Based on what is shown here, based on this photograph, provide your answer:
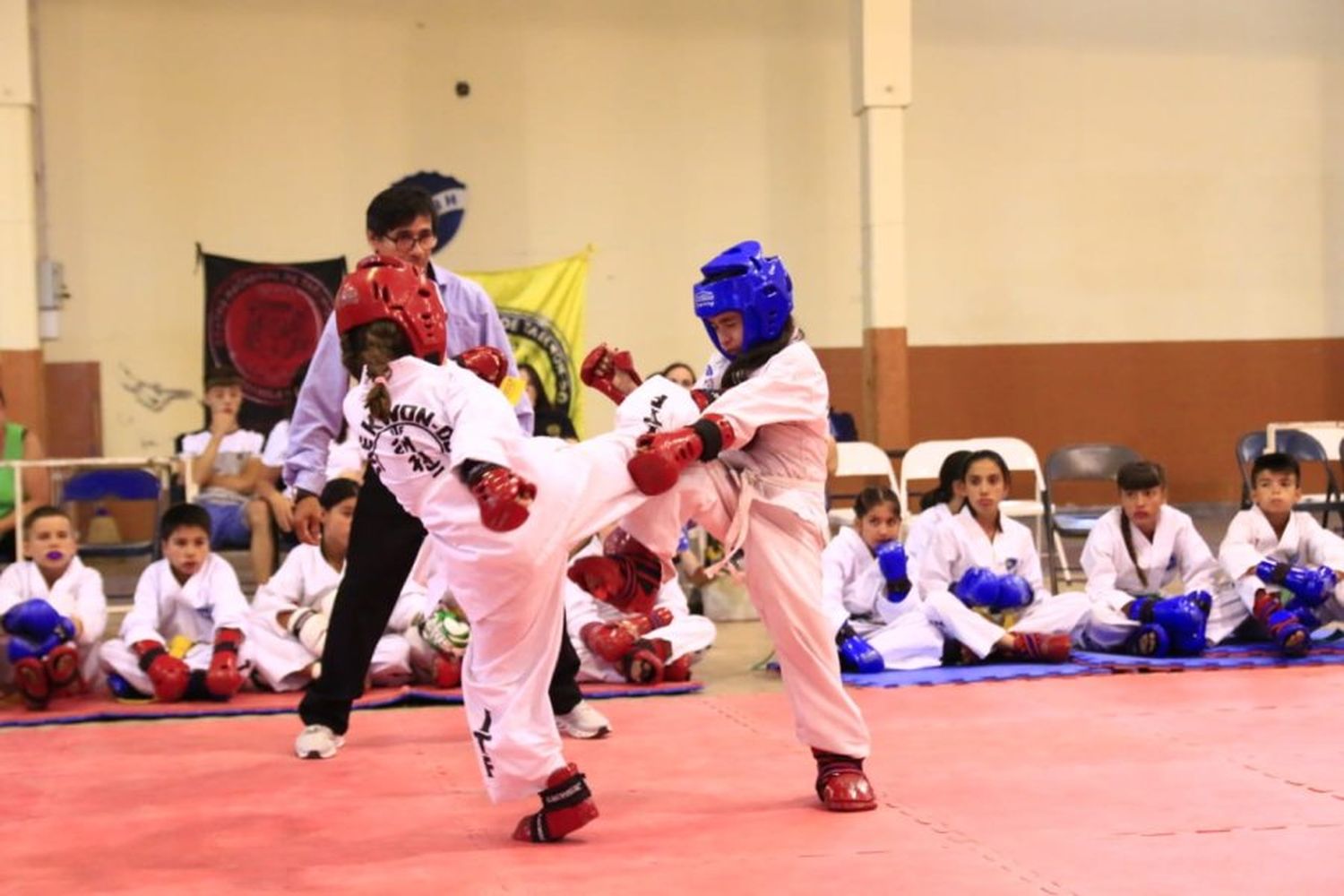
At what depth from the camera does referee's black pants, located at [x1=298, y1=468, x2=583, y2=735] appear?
4395 mm

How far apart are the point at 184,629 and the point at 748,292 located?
11.0ft

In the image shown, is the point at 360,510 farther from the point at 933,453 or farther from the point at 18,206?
the point at 18,206

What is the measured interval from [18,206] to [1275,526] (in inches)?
294

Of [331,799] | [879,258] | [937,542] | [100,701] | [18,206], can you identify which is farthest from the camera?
[879,258]

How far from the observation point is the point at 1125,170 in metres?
12.3

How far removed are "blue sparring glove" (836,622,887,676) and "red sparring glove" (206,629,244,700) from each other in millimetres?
2195

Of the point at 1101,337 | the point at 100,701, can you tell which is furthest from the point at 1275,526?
the point at 1101,337

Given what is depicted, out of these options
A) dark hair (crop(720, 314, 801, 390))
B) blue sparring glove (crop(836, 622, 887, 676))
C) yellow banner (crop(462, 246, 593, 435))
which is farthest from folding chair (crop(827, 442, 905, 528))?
dark hair (crop(720, 314, 801, 390))

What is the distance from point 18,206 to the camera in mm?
9906

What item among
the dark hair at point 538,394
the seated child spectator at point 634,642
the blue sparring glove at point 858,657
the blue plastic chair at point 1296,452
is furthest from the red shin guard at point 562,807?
the dark hair at point 538,394

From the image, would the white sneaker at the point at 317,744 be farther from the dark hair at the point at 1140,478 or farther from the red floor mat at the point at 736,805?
the dark hair at the point at 1140,478

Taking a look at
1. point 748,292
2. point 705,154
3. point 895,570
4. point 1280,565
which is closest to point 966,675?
point 895,570

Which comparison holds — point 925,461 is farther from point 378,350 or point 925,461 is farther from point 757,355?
point 378,350

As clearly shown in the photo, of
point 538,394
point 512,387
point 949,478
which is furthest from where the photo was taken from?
point 538,394
